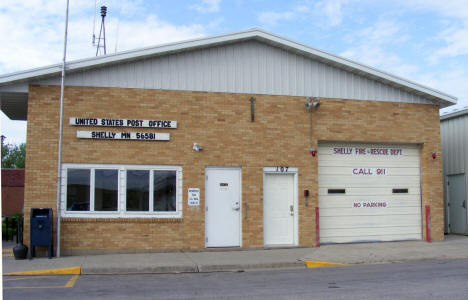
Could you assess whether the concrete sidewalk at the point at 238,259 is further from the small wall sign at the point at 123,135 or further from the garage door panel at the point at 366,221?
the small wall sign at the point at 123,135

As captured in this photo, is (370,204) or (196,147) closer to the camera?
(196,147)

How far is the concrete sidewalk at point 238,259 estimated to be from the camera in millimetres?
12047

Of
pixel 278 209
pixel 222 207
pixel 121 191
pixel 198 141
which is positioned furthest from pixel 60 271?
pixel 278 209

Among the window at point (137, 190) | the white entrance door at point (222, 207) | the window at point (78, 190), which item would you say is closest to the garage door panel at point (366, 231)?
the white entrance door at point (222, 207)

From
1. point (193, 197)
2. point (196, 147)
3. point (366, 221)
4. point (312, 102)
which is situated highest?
point (312, 102)

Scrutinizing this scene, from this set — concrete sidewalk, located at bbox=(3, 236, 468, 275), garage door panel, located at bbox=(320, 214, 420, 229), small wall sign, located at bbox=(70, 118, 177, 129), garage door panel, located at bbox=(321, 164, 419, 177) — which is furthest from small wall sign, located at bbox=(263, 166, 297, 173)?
small wall sign, located at bbox=(70, 118, 177, 129)

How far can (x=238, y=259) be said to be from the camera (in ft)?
43.1

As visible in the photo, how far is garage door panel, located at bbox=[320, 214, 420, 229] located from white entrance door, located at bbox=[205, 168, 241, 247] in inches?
118

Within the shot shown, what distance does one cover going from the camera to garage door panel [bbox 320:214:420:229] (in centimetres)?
1620

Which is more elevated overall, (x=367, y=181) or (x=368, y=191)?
(x=367, y=181)

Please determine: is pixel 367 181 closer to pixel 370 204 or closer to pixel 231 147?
pixel 370 204

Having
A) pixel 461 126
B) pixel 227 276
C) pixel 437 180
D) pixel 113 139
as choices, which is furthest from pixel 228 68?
pixel 461 126

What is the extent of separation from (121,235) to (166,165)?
2352mm

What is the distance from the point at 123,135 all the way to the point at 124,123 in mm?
346
